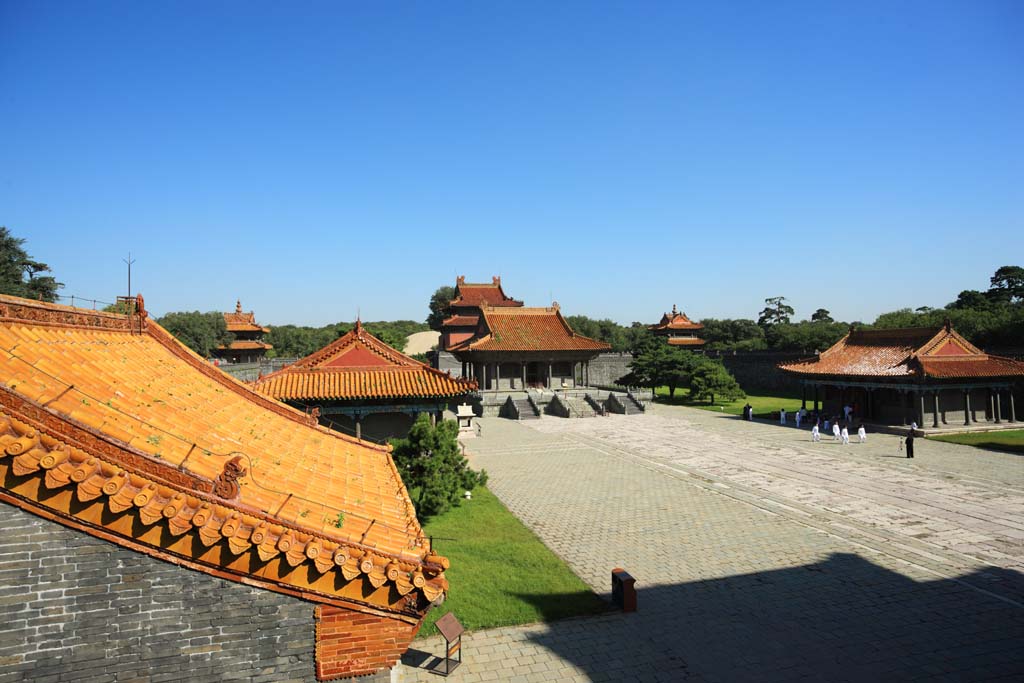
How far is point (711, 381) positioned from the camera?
40.7 m

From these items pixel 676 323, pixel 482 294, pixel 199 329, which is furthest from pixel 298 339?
pixel 676 323

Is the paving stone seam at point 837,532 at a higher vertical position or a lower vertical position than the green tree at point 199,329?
lower

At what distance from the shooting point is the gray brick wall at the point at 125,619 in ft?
12.2

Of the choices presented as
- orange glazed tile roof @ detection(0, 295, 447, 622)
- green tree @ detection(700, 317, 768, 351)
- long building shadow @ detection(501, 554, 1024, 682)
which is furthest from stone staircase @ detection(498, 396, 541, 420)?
green tree @ detection(700, 317, 768, 351)

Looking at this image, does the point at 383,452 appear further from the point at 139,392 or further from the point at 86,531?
the point at 86,531

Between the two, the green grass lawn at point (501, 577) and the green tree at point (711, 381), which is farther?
the green tree at point (711, 381)

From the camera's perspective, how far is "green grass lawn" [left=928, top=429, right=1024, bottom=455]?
22938mm

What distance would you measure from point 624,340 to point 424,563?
81.1 metres

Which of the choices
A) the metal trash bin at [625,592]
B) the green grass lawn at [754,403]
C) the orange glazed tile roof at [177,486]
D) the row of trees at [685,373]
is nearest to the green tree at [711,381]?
the row of trees at [685,373]

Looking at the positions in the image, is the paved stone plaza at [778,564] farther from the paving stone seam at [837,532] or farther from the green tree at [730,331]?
the green tree at [730,331]

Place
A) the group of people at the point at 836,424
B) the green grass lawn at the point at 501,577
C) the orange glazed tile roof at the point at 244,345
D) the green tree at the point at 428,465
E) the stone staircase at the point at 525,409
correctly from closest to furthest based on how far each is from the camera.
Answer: the green grass lawn at the point at 501,577
the green tree at the point at 428,465
the group of people at the point at 836,424
the stone staircase at the point at 525,409
the orange glazed tile roof at the point at 244,345

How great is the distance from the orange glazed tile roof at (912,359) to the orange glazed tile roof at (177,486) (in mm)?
29055

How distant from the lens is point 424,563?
441cm

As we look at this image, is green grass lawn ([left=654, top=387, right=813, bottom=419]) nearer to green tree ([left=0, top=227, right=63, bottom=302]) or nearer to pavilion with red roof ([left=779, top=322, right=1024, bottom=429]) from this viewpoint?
pavilion with red roof ([left=779, top=322, right=1024, bottom=429])
